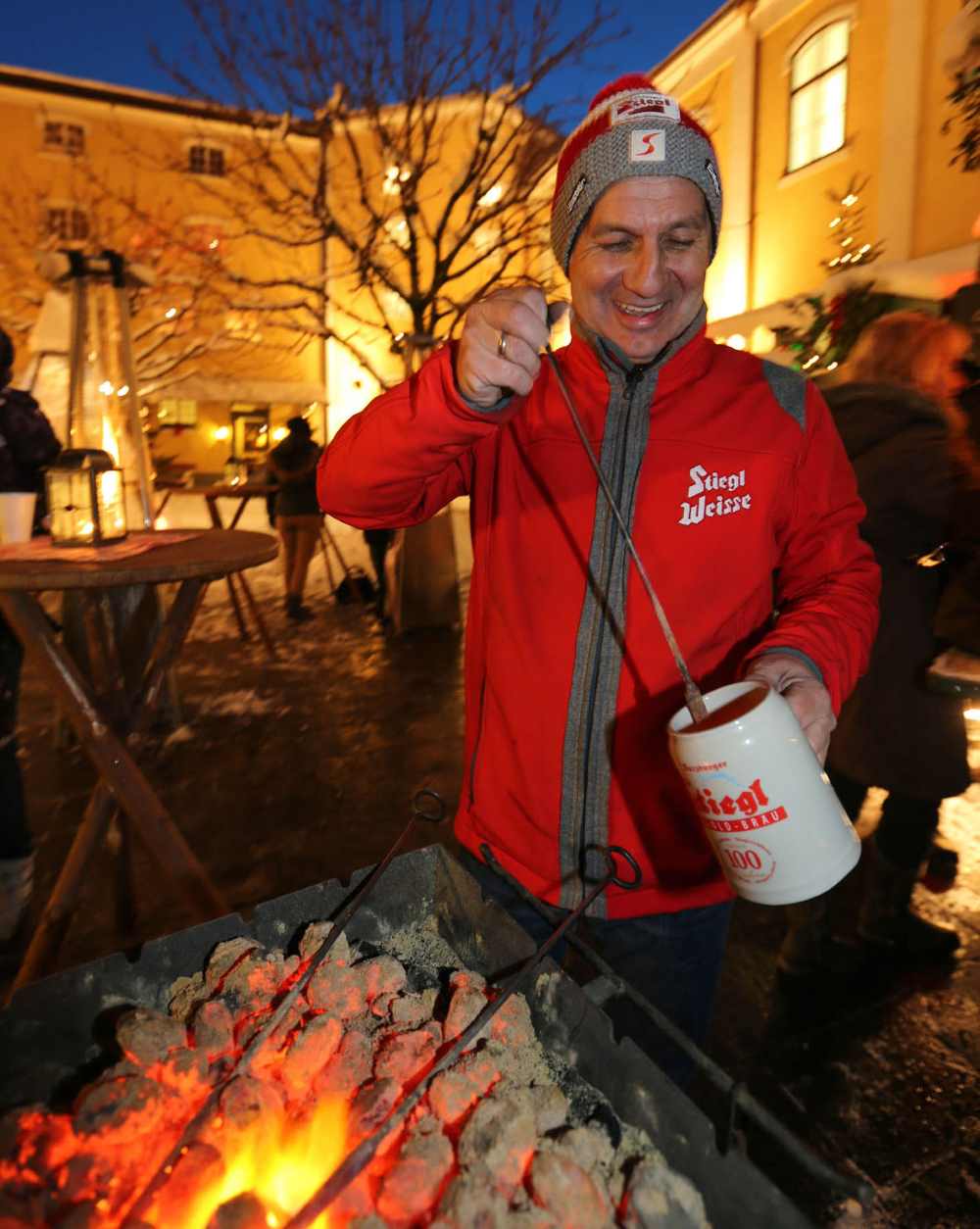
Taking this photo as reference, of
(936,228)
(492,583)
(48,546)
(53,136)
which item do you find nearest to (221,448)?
(53,136)

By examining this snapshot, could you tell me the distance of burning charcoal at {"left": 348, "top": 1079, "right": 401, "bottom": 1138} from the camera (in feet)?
3.39

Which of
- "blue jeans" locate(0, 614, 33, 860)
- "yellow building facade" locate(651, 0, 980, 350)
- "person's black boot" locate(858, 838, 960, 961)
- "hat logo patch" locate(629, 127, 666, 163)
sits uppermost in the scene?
"yellow building facade" locate(651, 0, 980, 350)

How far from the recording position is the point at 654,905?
4.83 ft

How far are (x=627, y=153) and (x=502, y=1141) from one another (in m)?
1.57

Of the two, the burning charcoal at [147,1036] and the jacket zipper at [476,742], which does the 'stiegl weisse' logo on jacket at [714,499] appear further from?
the burning charcoal at [147,1036]

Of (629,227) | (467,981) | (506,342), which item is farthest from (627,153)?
(467,981)

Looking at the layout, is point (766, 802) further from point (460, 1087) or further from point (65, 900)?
point (65, 900)

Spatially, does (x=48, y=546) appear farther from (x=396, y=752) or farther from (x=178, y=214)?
(x=178, y=214)

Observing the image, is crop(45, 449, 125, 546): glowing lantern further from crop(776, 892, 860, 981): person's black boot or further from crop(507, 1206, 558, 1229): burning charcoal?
crop(776, 892, 860, 981): person's black boot

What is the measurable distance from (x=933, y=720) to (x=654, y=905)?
5.47ft

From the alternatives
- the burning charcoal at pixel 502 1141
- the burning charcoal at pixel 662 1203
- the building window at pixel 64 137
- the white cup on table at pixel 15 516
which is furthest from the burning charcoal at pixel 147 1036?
the building window at pixel 64 137

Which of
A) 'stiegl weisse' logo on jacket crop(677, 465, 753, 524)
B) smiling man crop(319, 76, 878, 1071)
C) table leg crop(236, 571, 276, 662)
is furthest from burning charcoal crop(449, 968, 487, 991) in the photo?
table leg crop(236, 571, 276, 662)

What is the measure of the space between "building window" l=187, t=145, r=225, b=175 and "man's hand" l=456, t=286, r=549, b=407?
20560 mm

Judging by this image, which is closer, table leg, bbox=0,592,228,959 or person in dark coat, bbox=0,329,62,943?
table leg, bbox=0,592,228,959
